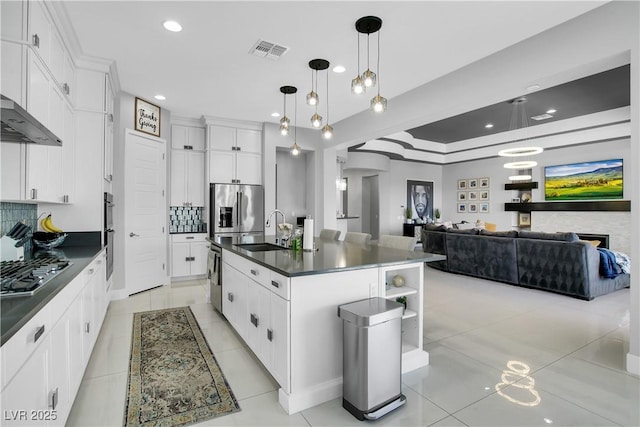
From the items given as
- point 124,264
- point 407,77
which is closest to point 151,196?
point 124,264

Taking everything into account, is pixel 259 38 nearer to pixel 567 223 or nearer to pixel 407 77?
pixel 407 77

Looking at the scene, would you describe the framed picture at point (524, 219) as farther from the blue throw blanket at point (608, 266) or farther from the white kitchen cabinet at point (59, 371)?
the white kitchen cabinet at point (59, 371)

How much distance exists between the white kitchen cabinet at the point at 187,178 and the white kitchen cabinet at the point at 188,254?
0.64 meters

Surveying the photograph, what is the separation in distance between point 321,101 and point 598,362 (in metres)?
4.32

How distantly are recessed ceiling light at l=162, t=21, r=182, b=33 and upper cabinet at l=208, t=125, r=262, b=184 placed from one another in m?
2.82

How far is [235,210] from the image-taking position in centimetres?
576

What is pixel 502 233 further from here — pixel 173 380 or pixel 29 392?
pixel 29 392

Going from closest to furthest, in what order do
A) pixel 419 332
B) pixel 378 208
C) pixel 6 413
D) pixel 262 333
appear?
pixel 6 413, pixel 262 333, pixel 419 332, pixel 378 208

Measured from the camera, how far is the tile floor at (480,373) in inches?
75.2

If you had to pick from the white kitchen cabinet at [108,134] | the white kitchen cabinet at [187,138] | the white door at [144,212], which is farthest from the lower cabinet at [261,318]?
the white kitchen cabinet at [187,138]

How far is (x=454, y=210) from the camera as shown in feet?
35.2

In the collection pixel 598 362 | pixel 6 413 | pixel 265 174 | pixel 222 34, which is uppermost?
pixel 222 34

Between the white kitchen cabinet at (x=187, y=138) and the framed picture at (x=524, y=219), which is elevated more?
the white kitchen cabinet at (x=187, y=138)

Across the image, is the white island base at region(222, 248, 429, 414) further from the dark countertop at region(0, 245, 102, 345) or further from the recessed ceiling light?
the recessed ceiling light
